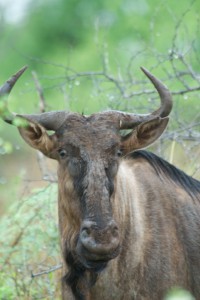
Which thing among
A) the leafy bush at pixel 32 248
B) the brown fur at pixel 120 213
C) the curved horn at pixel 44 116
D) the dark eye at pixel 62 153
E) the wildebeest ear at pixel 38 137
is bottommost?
the leafy bush at pixel 32 248

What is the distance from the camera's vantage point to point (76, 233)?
320 inches

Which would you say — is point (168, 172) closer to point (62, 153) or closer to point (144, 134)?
point (144, 134)

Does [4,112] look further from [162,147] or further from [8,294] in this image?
[162,147]

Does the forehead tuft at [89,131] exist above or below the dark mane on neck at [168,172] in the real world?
above

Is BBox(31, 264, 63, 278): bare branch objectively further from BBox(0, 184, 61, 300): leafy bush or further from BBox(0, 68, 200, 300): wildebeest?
BBox(0, 68, 200, 300): wildebeest

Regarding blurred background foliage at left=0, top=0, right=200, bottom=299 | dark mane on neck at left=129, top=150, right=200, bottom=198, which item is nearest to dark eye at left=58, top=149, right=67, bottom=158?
blurred background foliage at left=0, top=0, right=200, bottom=299

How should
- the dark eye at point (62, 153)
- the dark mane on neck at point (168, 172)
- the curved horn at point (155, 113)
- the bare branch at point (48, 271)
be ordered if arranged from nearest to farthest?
A: the dark eye at point (62, 153) < the curved horn at point (155, 113) < the dark mane on neck at point (168, 172) < the bare branch at point (48, 271)

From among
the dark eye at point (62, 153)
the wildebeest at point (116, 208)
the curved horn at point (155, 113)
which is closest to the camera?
the wildebeest at point (116, 208)

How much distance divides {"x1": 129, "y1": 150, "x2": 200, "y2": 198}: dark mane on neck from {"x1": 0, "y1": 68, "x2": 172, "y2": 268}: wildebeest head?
1.23ft

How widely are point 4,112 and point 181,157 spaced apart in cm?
487

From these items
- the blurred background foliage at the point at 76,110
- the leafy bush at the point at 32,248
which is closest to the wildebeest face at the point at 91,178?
the blurred background foliage at the point at 76,110

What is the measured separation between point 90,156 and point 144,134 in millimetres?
642

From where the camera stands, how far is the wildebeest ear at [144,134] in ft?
27.6

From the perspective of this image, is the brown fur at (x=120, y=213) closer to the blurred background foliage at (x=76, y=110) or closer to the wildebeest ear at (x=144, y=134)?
the wildebeest ear at (x=144, y=134)
